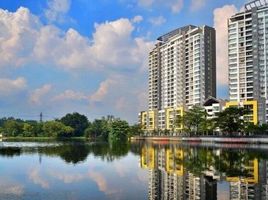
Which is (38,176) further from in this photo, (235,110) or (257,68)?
(257,68)

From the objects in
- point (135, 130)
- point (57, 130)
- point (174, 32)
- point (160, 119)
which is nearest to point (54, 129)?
point (57, 130)

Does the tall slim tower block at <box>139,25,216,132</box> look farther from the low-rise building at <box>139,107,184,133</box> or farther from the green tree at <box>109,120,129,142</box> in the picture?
the green tree at <box>109,120,129,142</box>

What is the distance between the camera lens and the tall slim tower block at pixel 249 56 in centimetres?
11488

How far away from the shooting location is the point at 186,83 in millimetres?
153000

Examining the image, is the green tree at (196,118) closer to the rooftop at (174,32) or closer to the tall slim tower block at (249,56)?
the tall slim tower block at (249,56)

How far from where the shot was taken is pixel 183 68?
154 m

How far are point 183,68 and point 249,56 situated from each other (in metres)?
38.3

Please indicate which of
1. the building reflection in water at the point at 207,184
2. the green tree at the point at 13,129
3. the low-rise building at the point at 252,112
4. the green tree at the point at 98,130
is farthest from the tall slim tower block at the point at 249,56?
the green tree at the point at 13,129

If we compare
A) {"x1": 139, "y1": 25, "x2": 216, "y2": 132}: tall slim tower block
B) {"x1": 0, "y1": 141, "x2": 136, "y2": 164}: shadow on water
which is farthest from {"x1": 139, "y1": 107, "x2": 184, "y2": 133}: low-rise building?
{"x1": 0, "y1": 141, "x2": 136, "y2": 164}: shadow on water

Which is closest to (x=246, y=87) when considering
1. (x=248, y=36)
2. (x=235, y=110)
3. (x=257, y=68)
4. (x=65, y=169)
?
(x=257, y=68)

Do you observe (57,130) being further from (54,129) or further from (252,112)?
(252,112)

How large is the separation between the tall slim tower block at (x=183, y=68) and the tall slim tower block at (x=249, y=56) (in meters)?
19.1

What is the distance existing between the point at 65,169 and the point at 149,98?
146622mm

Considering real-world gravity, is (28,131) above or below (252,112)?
below
